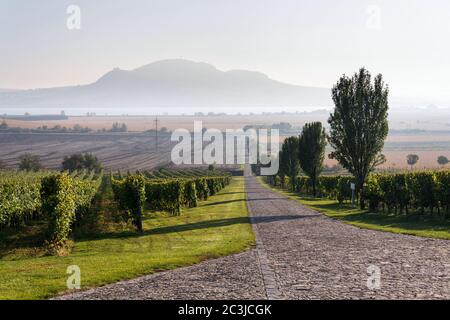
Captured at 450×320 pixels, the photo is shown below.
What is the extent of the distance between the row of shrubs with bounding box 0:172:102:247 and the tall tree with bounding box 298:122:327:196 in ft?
138

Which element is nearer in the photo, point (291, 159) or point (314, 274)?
point (314, 274)

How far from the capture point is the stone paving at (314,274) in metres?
11.2

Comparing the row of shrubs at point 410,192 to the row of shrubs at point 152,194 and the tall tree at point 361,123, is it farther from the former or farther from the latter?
the row of shrubs at point 152,194

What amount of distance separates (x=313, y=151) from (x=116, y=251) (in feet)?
164

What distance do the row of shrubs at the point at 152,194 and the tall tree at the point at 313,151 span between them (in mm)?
17182

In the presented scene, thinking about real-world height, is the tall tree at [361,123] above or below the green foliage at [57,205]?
above

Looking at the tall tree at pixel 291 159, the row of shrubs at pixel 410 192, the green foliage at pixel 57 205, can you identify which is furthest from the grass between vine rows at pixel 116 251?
the tall tree at pixel 291 159

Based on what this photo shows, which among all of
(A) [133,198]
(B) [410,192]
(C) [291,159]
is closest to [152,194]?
(A) [133,198]

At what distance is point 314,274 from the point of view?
13.4 meters

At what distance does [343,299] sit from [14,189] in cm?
2211

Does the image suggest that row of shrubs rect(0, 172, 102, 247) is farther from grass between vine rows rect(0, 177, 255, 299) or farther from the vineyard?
grass between vine rows rect(0, 177, 255, 299)

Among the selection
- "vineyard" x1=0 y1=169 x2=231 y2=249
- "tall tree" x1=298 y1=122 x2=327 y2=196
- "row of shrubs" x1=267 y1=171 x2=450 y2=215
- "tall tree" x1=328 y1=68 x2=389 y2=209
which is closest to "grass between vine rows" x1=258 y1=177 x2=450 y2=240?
"row of shrubs" x1=267 y1=171 x2=450 y2=215

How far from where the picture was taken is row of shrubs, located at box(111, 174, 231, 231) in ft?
92.1

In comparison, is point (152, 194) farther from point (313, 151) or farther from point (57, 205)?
point (313, 151)
